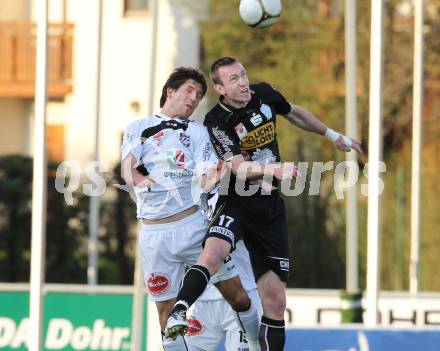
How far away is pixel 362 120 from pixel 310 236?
299 centimetres

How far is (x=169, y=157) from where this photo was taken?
862 cm

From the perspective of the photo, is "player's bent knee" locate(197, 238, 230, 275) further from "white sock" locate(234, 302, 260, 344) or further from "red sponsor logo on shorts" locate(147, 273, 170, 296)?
"white sock" locate(234, 302, 260, 344)

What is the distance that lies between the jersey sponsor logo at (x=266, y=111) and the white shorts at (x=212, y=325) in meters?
1.31

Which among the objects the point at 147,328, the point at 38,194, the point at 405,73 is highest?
the point at 405,73

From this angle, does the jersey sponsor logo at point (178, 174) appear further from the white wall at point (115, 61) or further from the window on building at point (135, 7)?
the window on building at point (135, 7)

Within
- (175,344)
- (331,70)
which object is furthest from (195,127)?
(331,70)

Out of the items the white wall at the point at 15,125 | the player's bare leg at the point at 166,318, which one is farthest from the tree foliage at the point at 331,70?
the player's bare leg at the point at 166,318

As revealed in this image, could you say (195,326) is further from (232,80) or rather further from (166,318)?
(232,80)

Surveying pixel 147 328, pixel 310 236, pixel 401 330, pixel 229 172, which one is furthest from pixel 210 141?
pixel 310 236

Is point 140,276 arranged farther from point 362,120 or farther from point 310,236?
point 362,120

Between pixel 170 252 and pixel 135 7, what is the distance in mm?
17192

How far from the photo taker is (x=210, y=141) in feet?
28.4

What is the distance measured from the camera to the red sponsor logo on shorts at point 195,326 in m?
9.44

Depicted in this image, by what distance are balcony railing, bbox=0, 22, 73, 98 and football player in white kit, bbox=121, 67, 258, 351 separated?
16.0m
